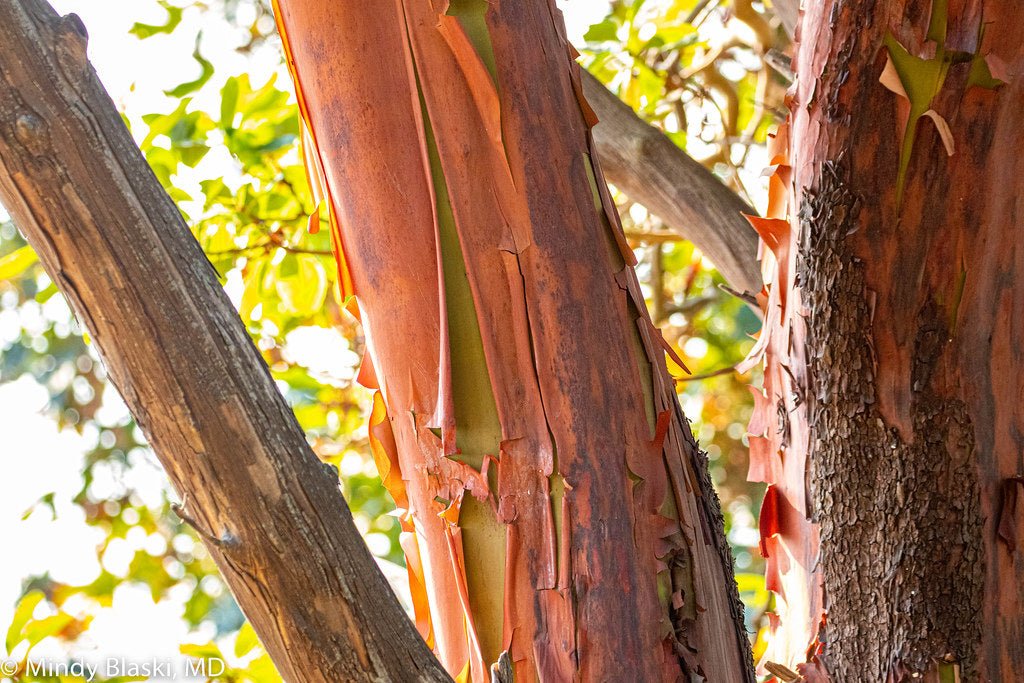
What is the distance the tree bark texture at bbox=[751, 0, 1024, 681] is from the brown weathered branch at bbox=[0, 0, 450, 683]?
1.36ft

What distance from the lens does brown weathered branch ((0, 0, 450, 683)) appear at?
1.47 feet

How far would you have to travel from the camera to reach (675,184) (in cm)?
108

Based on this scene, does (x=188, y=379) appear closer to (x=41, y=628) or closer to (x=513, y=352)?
(x=513, y=352)

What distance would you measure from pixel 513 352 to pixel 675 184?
0.54m

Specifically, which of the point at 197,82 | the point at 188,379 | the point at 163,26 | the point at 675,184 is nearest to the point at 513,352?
the point at 188,379

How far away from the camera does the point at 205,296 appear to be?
0.47 meters

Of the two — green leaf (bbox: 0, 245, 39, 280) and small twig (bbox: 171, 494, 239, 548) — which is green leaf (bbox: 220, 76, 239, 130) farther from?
small twig (bbox: 171, 494, 239, 548)

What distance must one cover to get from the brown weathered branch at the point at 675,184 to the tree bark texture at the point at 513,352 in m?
0.40

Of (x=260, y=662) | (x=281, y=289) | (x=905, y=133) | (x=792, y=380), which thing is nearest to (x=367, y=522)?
(x=281, y=289)

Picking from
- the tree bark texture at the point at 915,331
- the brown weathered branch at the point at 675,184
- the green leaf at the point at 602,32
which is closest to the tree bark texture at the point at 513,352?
the tree bark texture at the point at 915,331

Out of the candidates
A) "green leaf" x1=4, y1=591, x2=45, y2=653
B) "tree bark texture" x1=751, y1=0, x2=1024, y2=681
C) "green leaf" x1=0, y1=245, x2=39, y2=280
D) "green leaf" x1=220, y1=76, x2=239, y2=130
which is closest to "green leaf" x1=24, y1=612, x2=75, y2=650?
"green leaf" x1=4, y1=591, x2=45, y2=653

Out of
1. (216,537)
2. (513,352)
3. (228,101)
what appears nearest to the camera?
(216,537)

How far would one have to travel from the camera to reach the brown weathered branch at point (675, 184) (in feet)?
3.50

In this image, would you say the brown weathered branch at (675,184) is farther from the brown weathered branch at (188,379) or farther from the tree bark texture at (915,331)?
the brown weathered branch at (188,379)
